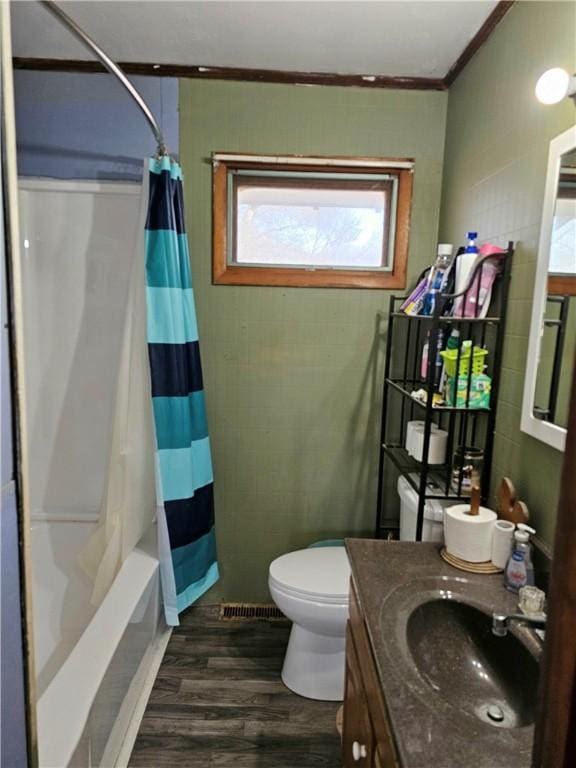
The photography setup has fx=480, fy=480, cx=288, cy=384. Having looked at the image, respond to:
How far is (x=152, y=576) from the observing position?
1.82 m

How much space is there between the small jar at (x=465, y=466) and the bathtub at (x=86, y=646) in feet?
3.77

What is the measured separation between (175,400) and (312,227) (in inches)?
38.2

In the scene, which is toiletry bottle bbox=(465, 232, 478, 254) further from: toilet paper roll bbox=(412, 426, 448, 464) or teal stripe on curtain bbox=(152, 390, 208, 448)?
teal stripe on curtain bbox=(152, 390, 208, 448)

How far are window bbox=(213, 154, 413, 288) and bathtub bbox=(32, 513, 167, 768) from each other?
127cm

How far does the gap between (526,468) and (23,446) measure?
1.22 meters

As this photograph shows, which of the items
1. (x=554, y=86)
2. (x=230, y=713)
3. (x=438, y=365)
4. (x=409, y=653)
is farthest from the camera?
(x=230, y=713)

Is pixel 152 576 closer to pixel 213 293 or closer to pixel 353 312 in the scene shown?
pixel 213 293

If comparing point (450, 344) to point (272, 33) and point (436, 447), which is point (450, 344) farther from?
point (272, 33)

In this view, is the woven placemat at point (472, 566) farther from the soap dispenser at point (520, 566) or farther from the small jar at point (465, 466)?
the small jar at point (465, 466)

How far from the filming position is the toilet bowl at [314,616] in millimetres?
1686

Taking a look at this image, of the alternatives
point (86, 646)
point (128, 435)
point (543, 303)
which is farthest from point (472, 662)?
point (128, 435)

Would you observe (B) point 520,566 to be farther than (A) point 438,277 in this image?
No

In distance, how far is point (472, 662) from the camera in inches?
42.4

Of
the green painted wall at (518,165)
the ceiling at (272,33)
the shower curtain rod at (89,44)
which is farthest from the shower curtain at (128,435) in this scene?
the green painted wall at (518,165)
